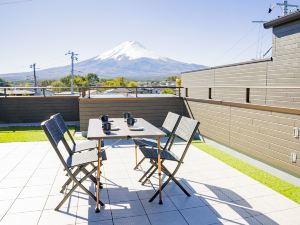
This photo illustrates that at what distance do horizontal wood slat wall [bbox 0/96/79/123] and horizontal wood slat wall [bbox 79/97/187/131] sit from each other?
8.34ft

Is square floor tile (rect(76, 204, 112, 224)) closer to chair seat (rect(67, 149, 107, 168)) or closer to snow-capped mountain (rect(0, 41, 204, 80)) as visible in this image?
chair seat (rect(67, 149, 107, 168))

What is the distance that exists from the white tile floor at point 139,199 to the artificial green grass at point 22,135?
87.1 inches

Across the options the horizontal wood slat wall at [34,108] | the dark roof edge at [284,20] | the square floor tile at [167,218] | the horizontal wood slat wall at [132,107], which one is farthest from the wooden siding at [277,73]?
the horizontal wood slat wall at [34,108]

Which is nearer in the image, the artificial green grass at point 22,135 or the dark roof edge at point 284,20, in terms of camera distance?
the dark roof edge at point 284,20

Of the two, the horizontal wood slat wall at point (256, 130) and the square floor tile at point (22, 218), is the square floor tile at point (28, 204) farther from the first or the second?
the horizontal wood slat wall at point (256, 130)

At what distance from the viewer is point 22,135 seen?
703 centimetres

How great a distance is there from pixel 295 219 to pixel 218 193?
0.90 meters

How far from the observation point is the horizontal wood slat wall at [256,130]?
3844 millimetres

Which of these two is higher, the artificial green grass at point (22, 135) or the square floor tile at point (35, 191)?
the artificial green grass at point (22, 135)

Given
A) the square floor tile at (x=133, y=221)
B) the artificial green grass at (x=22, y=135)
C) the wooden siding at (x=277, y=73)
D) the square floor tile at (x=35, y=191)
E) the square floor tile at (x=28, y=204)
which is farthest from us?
the artificial green grass at (x=22, y=135)

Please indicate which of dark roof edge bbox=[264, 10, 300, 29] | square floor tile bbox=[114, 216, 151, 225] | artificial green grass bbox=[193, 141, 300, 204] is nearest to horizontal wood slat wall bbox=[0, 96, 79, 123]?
artificial green grass bbox=[193, 141, 300, 204]

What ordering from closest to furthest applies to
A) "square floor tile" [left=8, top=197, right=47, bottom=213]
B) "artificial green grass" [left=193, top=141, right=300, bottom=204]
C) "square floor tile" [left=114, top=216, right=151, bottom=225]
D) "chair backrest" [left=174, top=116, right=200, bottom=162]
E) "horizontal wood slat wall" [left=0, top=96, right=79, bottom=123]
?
"square floor tile" [left=114, top=216, right=151, bottom=225]
"square floor tile" [left=8, top=197, right=47, bottom=213]
"chair backrest" [left=174, top=116, right=200, bottom=162]
"artificial green grass" [left=193, top=141, right=300, bottom=204]
"horizontal wood slat wall" [left=0, top=96, right=79, bottom=123]

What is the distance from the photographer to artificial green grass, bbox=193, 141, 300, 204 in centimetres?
328

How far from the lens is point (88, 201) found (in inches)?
119
